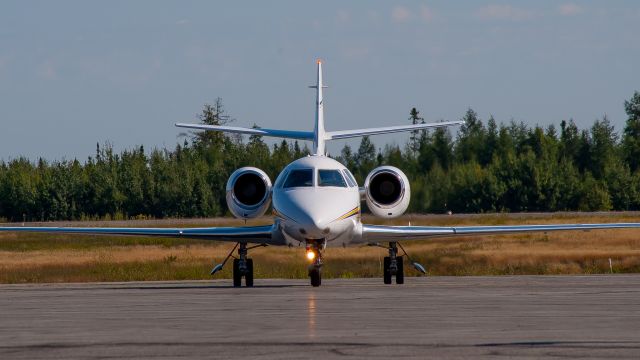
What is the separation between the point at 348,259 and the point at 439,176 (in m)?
17.1

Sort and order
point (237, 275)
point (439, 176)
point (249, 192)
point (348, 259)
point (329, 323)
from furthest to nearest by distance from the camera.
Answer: point (439, 176), point (348, 259), point (249, 192), point (237, 275), point (329, 323)

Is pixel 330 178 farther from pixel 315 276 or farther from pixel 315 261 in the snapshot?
pixel 315 276

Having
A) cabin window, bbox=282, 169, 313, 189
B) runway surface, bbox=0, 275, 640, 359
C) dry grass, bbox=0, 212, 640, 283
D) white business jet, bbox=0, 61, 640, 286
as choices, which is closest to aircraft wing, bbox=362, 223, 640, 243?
white business jet, bbox=0, 61, 640, 286

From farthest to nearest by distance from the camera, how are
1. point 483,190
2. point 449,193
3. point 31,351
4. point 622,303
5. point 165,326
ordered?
point 483,190
point 449,193
point 622,303
point 165,326
point 31,351

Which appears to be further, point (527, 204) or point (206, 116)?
point (206, 116)

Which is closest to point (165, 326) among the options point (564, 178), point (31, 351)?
point (31, 351)

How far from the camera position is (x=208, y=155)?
64.0m

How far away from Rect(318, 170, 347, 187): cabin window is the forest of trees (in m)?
24.8

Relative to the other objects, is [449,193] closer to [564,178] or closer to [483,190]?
[483,190]

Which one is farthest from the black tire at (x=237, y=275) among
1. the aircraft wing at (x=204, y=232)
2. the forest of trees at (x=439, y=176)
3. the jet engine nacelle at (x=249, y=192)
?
the forest of trees at (x=439, y=176)

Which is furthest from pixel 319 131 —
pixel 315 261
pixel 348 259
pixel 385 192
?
pixel 348 259

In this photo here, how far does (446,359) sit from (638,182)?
215ft

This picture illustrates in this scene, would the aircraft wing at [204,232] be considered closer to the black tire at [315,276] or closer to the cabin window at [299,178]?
the cabin window at [299,178]

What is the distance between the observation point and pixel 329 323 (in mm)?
13750
